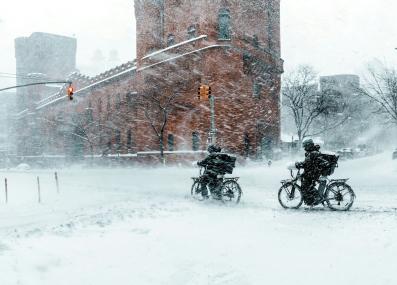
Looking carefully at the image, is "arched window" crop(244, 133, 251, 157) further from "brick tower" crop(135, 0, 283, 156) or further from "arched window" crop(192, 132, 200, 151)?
"arched window" crop(192, 132, 200, 151)

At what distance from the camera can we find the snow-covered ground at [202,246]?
634 centimetres

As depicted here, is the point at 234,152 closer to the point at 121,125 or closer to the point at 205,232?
the point at 121,125

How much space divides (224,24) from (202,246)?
31.0m

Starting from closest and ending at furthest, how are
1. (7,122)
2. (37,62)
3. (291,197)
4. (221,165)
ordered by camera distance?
(291,197) → (221,165) → (37,62) → (7,122)

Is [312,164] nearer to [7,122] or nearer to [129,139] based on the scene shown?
[129,139]

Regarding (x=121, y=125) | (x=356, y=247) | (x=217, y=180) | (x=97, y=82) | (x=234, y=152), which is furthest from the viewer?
(x=97, y=82)

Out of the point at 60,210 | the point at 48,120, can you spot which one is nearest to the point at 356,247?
the point at 60,210

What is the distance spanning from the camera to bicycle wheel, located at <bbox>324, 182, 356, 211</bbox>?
10.6 metres

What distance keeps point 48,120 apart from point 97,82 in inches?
729

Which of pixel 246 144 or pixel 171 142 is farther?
pixel 171 142

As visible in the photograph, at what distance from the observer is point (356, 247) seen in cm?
729

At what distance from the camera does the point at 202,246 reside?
7730 millimetres

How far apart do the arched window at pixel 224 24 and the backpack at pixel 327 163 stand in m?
27.0

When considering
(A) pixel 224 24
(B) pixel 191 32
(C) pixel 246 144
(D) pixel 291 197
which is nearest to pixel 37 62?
(B) pixel 191 32
